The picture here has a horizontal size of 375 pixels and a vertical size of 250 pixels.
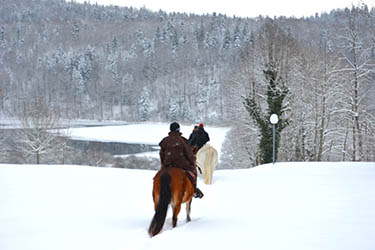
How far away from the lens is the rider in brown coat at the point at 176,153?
21.4 feet

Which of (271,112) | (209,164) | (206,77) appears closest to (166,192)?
(209,164)

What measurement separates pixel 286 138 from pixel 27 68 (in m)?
132

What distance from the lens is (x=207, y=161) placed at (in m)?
12.2

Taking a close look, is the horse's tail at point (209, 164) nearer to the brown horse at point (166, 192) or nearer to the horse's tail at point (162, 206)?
the brown horse at point (166, 192)

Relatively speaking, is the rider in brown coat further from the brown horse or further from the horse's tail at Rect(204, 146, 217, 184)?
the horse's tail at Rect(204, 146, 217, 184)

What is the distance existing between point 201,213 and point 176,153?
1.75 metres

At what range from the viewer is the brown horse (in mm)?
5617

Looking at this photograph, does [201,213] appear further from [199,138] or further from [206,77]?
[206,77]

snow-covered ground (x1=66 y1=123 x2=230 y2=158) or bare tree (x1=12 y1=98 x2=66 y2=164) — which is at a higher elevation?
bare tree (x1=12 y1=98 x2=66 y2=164)

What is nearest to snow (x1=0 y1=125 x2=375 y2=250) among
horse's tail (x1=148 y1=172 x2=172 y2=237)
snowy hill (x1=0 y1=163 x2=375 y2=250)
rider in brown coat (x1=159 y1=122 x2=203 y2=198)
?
snowy hill (x1=0 y1=163 x2=375 y2=250)

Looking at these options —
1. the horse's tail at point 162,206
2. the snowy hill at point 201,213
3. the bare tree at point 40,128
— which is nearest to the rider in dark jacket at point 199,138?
the snowy hill at point 201,213

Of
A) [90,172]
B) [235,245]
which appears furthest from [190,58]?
[235,245]

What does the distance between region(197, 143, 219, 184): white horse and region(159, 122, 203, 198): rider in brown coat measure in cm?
533

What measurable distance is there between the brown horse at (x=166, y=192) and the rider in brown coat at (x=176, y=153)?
10.8 inches
